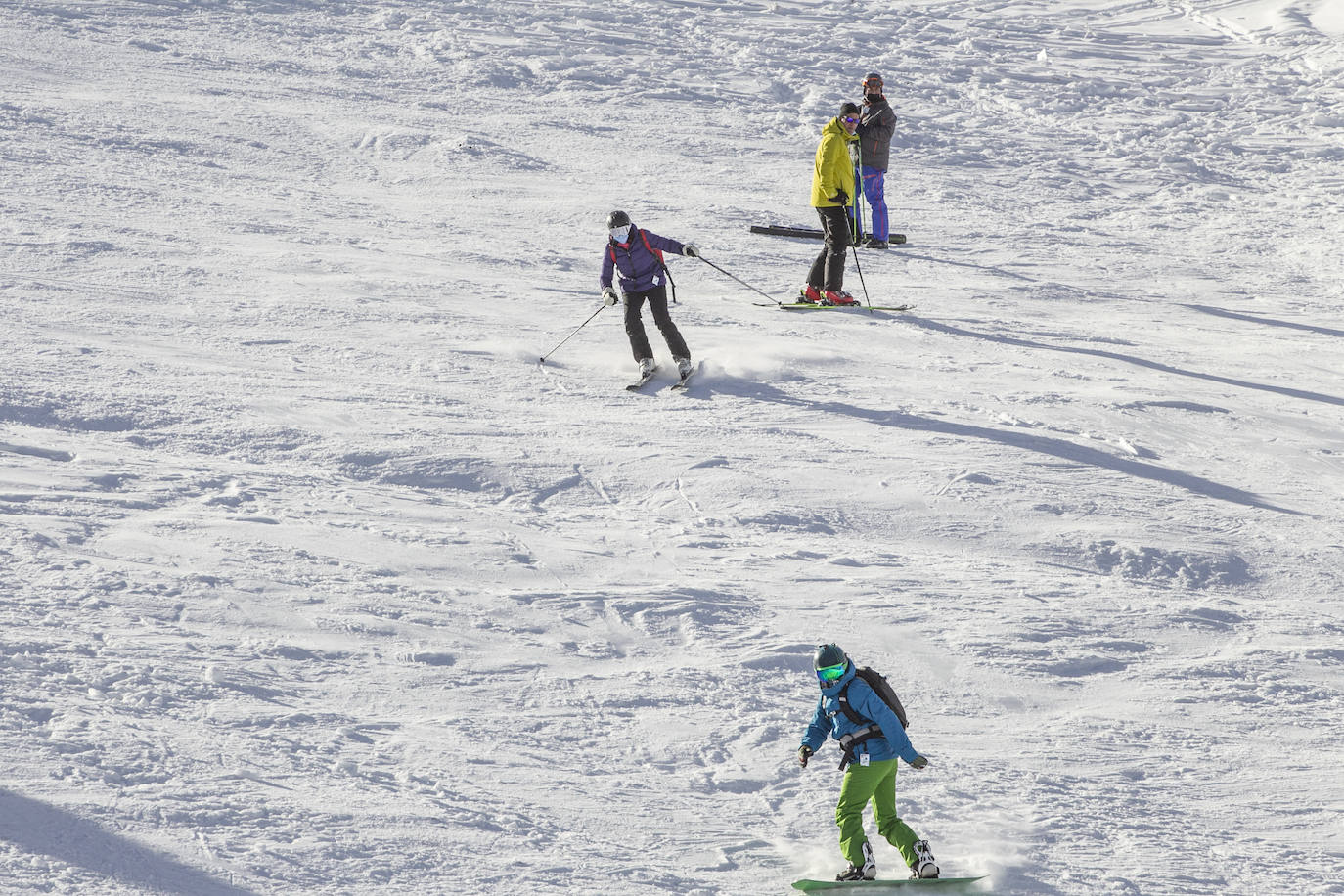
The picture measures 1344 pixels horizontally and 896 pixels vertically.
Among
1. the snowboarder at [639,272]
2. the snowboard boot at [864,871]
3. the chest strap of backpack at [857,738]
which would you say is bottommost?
the snowboard boot at [864,871]

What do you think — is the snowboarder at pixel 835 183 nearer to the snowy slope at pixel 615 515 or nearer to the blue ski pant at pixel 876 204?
the snowy slope at pixel 615 515

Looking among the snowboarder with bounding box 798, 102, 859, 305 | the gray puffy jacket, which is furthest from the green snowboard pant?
the gray puffy jacket

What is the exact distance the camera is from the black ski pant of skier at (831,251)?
10625 millimetres

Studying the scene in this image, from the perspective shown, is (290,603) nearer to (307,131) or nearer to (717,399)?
(717,399)

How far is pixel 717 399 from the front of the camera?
948cm

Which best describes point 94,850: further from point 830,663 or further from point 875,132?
point 875,132

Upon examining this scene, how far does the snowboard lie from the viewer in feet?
16.2

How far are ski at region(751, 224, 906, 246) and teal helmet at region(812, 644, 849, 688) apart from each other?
8.61 m

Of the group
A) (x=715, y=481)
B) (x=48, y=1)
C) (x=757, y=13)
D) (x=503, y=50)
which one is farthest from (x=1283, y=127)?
(x=48, y=1)

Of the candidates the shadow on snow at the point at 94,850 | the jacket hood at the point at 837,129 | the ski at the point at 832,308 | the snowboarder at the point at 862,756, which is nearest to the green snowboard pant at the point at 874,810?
the snowboarder at the point at 862,756

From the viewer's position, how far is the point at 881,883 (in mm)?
4934

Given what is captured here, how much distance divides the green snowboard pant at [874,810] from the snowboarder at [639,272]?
192 inches

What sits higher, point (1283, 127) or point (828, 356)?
point (1283, 127)

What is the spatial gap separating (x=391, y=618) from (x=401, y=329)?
442 centimetres
